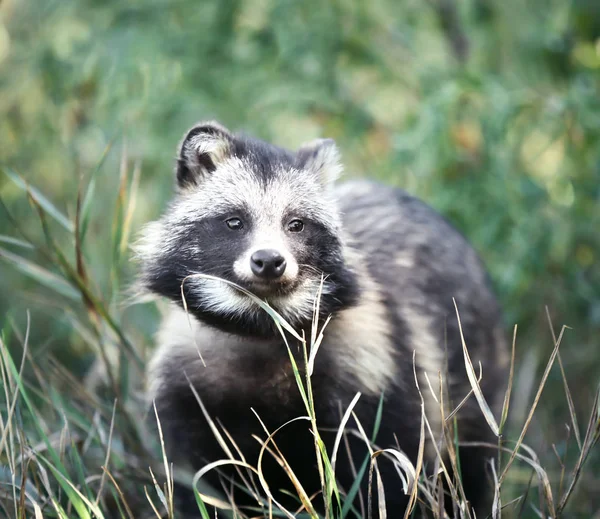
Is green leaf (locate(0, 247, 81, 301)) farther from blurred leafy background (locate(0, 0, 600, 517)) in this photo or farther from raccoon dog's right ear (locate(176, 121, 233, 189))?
raccoon dog's right ear (locate(176, 121, 233, 189))

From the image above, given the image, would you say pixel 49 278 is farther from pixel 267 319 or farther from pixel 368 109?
pixel 368 109

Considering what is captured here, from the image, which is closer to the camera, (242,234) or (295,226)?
(242,234)

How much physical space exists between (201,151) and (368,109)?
3.20m

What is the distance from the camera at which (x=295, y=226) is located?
11.8ft

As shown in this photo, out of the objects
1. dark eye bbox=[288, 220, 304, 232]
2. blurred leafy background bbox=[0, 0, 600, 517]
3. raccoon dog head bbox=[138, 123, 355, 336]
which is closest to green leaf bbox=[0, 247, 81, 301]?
raccoon dog head bbox=[138, 123, 355, 336]

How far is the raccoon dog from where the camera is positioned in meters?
3.50

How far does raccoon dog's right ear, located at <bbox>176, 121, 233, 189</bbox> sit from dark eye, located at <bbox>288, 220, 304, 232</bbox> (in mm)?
476

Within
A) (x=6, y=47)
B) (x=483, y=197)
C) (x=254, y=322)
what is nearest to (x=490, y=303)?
(x=483, y=197)

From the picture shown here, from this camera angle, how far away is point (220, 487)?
3.87 metres

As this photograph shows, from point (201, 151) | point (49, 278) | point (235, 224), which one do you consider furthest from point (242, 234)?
point (49, 278)

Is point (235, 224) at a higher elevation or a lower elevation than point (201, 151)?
lower

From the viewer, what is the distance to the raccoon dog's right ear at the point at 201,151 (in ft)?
12.0

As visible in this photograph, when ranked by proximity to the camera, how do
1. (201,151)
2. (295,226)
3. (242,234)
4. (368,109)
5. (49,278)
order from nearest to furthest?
1. (242,234)
2. (295,226)
3. (201,151)
4. (49,278)
5. (368,109)

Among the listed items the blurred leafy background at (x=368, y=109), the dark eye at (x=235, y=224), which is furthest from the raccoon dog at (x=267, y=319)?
the blurred leafy background at (x=368, y=109)
